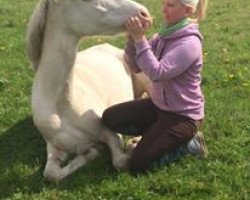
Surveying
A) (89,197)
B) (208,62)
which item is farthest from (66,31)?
(208,62)

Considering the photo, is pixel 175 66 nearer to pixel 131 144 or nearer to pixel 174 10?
pixel 174 10

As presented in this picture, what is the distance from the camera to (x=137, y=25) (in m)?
4.99

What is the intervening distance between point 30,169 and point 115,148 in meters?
0.80

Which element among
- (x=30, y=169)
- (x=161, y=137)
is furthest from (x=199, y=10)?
(x=30, y=169)

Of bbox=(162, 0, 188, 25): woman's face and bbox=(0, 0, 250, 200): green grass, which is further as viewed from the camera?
bbox=(162, 0, 188, 25): woman's face

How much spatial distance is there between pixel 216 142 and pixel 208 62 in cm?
308

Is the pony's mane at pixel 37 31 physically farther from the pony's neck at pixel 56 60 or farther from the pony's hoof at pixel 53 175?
the pony's hoof at pixel 53 175

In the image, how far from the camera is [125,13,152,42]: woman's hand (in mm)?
4996

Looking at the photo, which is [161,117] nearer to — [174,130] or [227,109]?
[174,130]

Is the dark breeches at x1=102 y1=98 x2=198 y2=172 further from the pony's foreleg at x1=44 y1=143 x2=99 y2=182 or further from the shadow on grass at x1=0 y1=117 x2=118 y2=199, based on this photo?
the pony's foreleg at x1=44 y1=143 x2=99 y2=182

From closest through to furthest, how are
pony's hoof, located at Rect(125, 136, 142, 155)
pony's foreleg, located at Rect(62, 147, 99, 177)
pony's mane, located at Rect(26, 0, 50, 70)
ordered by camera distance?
pony's mane, located at Rect(26, 0, 50, 70) → pony's foreleg, located at Rect(62, 147, 99, 177) → pony's hoof, located at Rect(125, 136, 142, 155)

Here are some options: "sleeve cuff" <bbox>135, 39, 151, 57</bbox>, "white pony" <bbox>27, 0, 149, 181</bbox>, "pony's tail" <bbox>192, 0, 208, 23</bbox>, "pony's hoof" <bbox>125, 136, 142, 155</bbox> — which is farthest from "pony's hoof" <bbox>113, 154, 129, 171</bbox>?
"pony's tail" <bbox>192, 0, 208, 23</bbox>

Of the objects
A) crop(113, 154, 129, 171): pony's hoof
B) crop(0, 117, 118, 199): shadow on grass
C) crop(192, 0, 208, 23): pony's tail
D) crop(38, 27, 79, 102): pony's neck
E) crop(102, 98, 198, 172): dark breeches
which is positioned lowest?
crop(0, 117, 118, 199): shadow on grass

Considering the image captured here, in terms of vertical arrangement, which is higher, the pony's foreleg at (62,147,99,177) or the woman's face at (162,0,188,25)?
the woman's face at (162,0,188,25)
